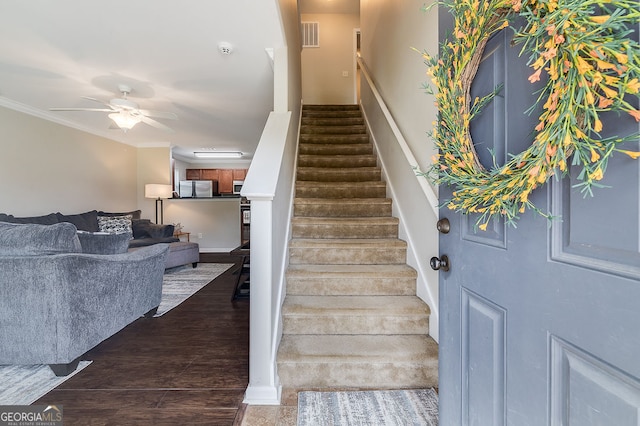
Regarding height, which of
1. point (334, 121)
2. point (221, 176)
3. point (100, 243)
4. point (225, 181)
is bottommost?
point (100, 243)

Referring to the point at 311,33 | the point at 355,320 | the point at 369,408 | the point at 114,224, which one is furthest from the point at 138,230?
the point at 311,33

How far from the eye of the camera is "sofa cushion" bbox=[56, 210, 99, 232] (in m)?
3.91

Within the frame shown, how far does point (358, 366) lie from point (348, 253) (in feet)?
2.74

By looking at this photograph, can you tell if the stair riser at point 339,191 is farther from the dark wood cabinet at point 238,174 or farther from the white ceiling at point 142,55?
the dark wood cabinet at point 238,174

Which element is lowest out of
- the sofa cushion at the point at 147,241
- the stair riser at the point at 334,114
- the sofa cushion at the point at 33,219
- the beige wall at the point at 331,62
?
the sofa cushion at the point at 147,241

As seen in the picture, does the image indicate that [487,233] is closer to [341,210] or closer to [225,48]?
[341,210]

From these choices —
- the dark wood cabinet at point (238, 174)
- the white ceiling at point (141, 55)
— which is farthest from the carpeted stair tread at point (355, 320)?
the dark wood cabinet at point (238, 174)

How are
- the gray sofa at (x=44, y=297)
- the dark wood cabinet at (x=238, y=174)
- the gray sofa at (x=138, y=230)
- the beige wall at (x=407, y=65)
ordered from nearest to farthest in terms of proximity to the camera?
the gray sofa at (x=44, y=297) → the beige wall at (x=407, y=65) → the gray sofa at (x=138, y=230) → the dark wood cabinet at (x=238, y=174)

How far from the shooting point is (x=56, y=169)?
4.03 meters

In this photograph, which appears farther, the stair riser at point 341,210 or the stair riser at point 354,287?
the stair riser at point 341,210

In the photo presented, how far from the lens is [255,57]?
2.50 metres

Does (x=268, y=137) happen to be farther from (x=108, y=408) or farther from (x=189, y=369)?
(x=108, y=408)

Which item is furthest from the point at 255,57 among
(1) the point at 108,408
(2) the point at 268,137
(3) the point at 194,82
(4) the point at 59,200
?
(4) the point at 59,200

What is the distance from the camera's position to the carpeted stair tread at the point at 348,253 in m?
2.12
